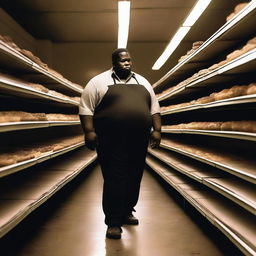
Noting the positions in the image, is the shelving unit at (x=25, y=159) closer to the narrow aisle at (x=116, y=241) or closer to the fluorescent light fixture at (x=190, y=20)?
the narrow aisle at (x=116, y=241)

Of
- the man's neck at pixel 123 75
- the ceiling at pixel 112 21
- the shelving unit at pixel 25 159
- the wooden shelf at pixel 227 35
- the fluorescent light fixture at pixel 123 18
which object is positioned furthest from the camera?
the ceiling at pixel 112 21

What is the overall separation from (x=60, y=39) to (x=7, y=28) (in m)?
2.10

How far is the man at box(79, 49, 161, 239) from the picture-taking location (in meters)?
2.80

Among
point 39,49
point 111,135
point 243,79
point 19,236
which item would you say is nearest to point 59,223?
point 19,236

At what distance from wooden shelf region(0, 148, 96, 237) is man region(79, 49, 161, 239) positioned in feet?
2.14

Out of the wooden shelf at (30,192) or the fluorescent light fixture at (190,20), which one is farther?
the fluorescent light fixture at (190,20)

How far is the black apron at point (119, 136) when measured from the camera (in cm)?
280

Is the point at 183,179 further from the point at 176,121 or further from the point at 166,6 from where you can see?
the point at 166,6

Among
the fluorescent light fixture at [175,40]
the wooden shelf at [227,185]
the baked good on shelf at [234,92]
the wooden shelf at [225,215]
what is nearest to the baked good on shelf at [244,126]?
the baked good on shelf at [234,92]

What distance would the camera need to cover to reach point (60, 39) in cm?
801

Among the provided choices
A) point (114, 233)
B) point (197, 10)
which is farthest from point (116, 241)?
point (197, 10)

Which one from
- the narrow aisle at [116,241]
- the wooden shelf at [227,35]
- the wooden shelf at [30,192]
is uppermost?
the wooden shelf at [227,35]

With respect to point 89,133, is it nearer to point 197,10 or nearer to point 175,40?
point 197,10

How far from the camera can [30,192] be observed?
10.0 ft
